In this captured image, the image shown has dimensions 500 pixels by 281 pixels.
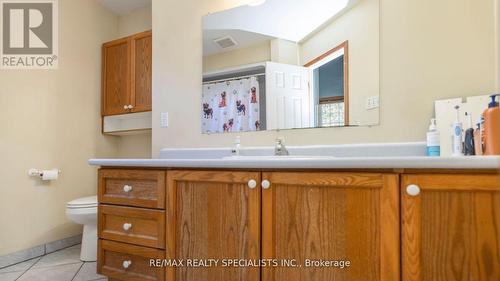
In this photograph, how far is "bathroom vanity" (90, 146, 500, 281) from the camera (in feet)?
2.49

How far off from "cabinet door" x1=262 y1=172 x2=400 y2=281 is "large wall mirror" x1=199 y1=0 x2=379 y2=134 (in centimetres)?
65

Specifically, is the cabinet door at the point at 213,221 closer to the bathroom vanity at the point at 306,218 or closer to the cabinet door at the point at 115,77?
the bathroom vanity at the point at 306,218

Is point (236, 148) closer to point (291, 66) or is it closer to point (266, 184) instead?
point (291, 66)

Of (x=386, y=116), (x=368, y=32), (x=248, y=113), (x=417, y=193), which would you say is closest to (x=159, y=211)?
(x=248, y=113)

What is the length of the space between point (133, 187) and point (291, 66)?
3.61 feet

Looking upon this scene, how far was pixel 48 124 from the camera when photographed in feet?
7.14

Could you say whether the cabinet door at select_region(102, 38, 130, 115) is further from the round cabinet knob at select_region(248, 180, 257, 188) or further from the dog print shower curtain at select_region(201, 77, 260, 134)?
the round cabinet knob at select_region(248, 180, 257, 188)

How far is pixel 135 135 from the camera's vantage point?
2.70 meters

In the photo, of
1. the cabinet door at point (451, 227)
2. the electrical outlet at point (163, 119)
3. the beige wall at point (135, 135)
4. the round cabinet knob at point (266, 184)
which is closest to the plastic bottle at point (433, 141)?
the cabinet door at point (451, 227)

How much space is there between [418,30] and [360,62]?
29 cm

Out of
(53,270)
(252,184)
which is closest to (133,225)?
(252,184)

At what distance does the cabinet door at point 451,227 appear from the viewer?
2.40 feet

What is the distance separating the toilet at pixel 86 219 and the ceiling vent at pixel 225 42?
1472 millimetres

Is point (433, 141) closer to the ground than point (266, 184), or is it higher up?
higher up
